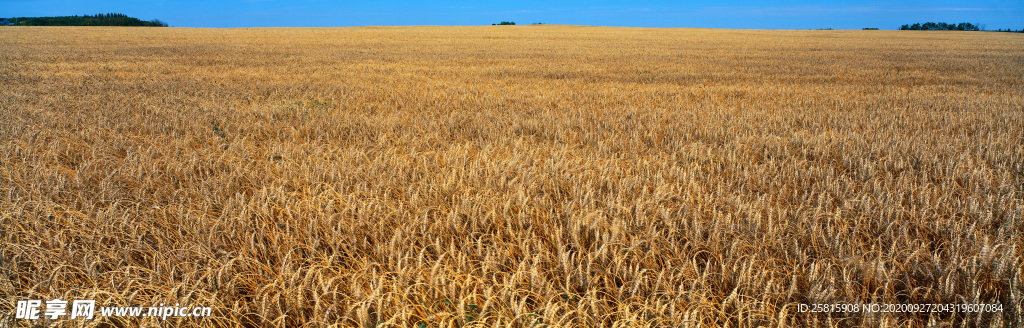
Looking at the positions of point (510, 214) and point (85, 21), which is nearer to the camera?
point (510, 214)

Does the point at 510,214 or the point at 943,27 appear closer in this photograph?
the point at 510,214

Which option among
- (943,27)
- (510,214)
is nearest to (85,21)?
(510,214)

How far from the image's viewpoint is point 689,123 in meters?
5.55

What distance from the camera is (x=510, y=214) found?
261cm

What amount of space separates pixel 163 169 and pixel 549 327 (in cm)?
337

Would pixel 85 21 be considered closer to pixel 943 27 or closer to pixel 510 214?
pixel 510 214

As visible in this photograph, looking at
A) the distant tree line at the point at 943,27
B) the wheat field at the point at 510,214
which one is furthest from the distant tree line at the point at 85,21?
the distant tree line at the point at 943,27

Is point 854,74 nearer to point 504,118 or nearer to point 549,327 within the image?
point 504,118

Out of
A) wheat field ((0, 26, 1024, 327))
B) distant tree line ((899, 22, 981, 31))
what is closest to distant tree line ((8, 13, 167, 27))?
wheat field ((0, 26, 1024, 327))

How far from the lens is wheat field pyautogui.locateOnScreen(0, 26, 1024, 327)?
1751mm

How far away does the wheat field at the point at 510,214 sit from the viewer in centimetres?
175

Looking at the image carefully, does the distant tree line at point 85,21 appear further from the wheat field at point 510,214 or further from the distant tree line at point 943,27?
the distant tree line at point 943,27

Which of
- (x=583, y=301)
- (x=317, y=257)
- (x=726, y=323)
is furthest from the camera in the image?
(x=317, y=257)

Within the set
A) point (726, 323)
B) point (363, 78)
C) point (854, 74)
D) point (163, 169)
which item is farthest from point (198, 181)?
point (854, 74)
